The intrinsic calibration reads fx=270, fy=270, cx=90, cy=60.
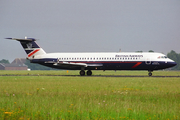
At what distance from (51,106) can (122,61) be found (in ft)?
110

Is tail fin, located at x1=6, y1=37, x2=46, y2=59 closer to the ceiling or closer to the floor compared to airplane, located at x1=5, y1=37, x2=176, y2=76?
closer to the ceiling

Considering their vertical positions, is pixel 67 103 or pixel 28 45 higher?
pixel 28 45

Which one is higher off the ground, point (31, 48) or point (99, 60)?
point (31, 48)

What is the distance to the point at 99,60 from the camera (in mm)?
46188

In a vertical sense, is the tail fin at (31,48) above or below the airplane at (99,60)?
above

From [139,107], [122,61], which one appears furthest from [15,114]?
[122,61]

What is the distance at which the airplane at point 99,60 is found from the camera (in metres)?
44.7

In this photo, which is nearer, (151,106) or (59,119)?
(59,119)

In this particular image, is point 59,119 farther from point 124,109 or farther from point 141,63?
point 141,63

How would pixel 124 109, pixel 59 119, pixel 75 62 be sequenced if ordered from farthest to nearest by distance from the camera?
pixel 75 62
pixel 124 109
pixel 59 119

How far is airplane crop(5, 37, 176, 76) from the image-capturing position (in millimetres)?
44656

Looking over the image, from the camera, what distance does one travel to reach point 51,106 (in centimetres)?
1246

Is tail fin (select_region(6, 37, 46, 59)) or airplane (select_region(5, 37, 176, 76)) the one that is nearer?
airplane (select_region(5, 37, 176, 76))

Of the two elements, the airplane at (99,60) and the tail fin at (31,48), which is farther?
the tail fin at (31,48)
